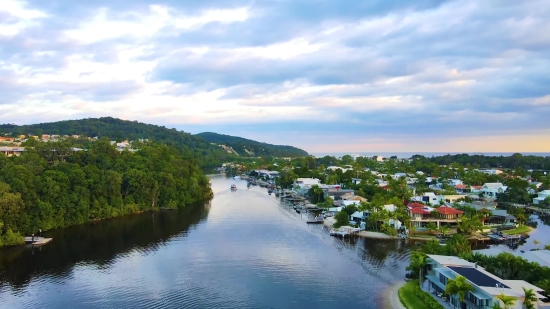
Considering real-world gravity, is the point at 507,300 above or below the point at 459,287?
above

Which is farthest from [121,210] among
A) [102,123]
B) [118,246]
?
[102,123]

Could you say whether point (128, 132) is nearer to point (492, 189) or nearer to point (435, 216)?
point (492, 189)

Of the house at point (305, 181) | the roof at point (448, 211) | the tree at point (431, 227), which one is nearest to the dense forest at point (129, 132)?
the house at point (305, 181)

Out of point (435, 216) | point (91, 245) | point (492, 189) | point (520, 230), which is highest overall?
point (492, 189)

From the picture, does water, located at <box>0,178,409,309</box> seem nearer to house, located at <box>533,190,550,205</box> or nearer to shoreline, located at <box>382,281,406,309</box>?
shoreline, located at <box>382,281,406,309</box>

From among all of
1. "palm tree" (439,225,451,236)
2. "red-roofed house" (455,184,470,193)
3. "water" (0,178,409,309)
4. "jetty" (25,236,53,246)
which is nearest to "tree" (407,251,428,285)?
"water" (0,178,409,309)

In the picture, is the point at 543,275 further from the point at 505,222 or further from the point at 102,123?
the point at 102,123

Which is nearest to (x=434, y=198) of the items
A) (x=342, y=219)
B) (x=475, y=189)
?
(x=475, y=189)
